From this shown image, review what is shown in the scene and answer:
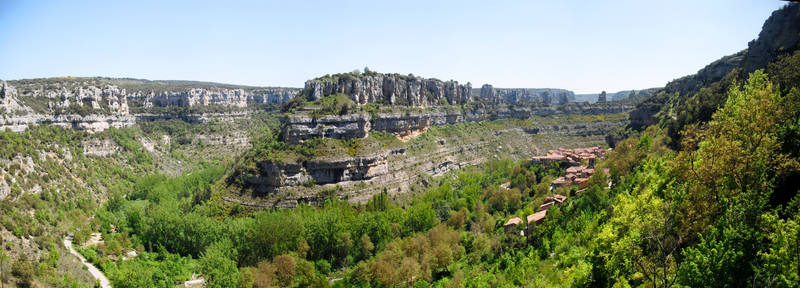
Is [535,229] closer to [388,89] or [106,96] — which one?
[388,89]

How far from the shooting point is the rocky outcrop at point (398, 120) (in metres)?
71.8

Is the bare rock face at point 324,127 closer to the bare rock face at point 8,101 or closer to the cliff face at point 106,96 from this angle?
the bare rock face at point 8,101

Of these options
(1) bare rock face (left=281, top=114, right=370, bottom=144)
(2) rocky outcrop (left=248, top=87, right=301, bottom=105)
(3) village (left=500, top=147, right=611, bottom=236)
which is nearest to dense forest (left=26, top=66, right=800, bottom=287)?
(3) village (left=500, top=147, right=611, bottom=236)

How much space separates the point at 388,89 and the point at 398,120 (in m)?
13.7

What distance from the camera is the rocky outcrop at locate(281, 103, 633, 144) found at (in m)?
71.8

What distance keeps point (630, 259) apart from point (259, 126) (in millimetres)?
138041

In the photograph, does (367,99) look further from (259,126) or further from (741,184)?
(741,184)

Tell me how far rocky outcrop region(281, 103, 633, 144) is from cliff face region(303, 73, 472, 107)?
7.10 metres

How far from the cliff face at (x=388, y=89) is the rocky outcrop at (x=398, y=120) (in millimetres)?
7101

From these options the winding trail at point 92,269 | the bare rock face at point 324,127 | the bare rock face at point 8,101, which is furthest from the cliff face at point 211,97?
the winding trail at point 92,269

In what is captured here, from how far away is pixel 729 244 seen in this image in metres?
14.8

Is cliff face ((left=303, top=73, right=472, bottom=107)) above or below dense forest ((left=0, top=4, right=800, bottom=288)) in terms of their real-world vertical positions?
above

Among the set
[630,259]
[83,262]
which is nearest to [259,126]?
[83,262]

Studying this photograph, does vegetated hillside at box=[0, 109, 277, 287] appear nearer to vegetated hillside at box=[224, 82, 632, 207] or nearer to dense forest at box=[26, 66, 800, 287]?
dense forest at box=[26, 66, 800, 287]
